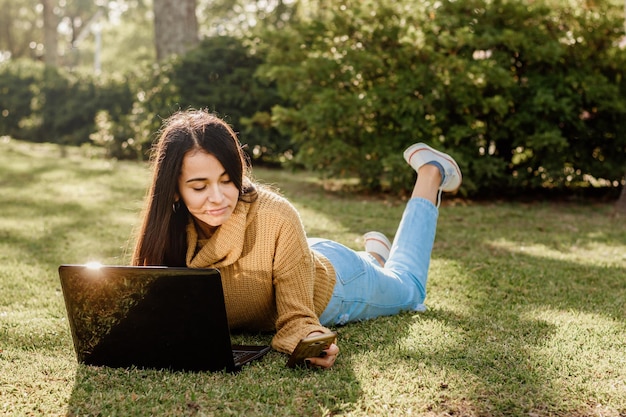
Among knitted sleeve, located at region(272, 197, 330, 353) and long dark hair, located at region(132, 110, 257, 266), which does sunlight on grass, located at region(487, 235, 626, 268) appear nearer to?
knitted sleeve, located at region(272, 197, 330, 353)

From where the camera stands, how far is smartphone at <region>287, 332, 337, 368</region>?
9.18 ft

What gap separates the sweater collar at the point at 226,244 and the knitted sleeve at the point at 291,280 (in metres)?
0.17

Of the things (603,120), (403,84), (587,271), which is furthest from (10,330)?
(603,120)

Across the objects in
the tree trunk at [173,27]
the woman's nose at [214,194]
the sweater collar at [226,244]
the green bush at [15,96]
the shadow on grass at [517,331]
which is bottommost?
the shadow on grass at [517,331]

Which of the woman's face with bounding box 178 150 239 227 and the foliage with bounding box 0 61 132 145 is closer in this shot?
the woman's face with bounding box 178 150 239 227

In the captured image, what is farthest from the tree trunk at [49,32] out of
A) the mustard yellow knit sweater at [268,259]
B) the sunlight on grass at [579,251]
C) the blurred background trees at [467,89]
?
the mustard yellow knit sweater at [268,259]

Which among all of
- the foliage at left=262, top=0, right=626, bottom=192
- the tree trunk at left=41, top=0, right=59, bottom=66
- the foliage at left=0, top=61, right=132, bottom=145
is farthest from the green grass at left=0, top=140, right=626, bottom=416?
the tree trunk at left=41, top=0, right=59, bottom=66

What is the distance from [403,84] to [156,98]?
19.0 feet

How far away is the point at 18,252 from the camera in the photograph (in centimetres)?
555

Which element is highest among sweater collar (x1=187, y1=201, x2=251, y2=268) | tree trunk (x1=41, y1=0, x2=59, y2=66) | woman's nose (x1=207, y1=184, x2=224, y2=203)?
tree trunk (x1=41, y1=0, x2=59, y2=66)

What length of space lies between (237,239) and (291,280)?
12.2 inches

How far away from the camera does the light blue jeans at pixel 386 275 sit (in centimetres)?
362

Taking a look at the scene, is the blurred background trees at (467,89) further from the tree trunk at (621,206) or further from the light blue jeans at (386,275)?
the light blue jeans at (386,275)

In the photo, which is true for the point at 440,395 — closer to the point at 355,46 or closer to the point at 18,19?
the point at 355,46
